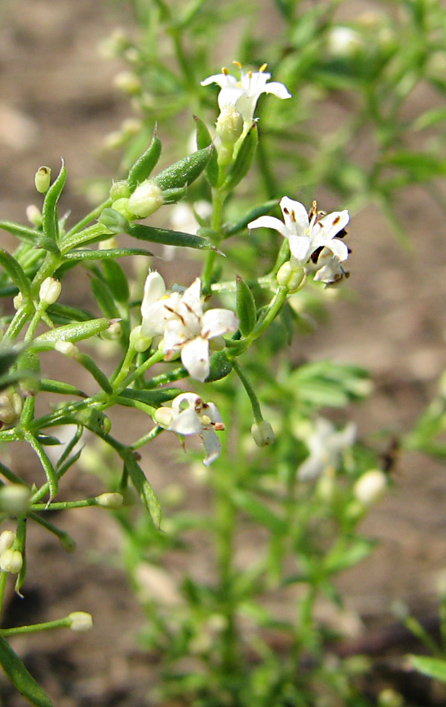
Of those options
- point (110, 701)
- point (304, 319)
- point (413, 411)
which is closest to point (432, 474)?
point (413, 411)

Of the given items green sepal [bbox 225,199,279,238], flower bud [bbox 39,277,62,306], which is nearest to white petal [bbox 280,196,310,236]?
green sepal [bbox 225,199,279,238]

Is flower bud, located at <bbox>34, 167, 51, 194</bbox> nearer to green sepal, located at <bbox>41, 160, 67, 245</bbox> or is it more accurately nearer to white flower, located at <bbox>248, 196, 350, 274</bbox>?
green sepal, located at <bbox>41, 160, 67, 245</bbox>

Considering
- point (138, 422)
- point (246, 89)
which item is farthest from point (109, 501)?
point (138, 422)

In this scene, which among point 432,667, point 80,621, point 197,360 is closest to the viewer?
point 197,360

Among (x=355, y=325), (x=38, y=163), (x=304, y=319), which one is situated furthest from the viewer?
(x=38, y=163)

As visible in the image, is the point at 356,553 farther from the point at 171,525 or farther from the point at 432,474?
the point at 432,474

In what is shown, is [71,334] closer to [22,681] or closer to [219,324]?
[219,324]
